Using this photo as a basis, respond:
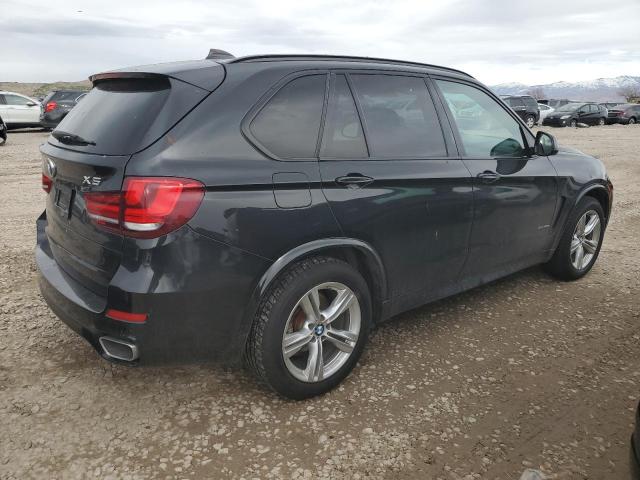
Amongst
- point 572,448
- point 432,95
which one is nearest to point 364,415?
point 572,448

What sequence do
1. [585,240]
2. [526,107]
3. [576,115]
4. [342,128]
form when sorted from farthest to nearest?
[526,107]
[576,115]
[585,240]
[342,128]

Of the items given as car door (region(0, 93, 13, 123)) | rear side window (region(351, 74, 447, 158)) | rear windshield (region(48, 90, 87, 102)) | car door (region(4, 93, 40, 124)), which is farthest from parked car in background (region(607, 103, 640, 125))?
rear side window (region(351, 74, 447, 158))

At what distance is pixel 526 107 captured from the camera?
1105 inches

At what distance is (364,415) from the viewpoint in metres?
2.68

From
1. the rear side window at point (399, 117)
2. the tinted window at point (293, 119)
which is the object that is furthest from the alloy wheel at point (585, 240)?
the tinted window at point (293, 119)

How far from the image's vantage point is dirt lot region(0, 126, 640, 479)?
7.66 feet

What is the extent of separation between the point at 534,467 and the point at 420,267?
123cm

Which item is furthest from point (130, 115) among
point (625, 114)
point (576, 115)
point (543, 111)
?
point (625, 114)

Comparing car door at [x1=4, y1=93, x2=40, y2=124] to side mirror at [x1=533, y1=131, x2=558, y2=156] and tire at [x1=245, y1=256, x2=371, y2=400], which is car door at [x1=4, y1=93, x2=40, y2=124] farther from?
tire at [x1=245, y1=256, x2=371, y2=400]

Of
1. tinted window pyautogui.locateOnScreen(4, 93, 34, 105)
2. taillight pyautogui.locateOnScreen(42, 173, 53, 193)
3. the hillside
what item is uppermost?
Result: taillight pyautogui.locateOnScreen(42, 173, 53, 193)

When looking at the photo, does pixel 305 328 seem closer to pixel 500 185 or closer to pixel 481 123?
pixel 500 185

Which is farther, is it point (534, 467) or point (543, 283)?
point (543, 283)

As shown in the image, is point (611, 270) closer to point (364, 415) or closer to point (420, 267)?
point (420, 267)

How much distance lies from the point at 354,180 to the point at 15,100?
20.5 m
